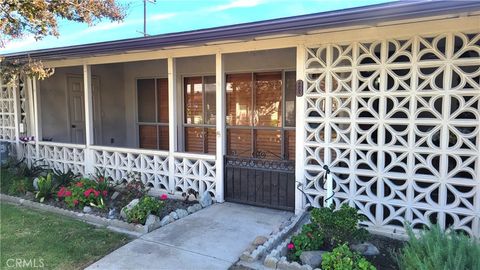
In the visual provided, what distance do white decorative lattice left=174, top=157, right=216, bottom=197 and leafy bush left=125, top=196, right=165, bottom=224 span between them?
37.6 inches

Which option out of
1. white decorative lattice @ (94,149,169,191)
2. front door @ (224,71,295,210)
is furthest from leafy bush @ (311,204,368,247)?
white decorative lattice @ (94,149,169,191)

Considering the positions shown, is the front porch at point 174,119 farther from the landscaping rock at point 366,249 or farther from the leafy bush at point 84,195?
the landscaping rock at point 366,249

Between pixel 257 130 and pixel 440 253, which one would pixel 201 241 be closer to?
pixel 440 253

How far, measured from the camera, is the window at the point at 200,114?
26.0 ft

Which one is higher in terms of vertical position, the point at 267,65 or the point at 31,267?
the point at 267,65

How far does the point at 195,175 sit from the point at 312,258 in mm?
2878

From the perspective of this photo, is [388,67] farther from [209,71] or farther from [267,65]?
[209,71]

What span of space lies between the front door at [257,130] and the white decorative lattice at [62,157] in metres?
3.27

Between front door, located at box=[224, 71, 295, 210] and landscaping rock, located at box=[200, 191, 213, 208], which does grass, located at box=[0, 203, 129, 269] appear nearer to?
landscaping rock, located at box=[200, 191, 213, 208]

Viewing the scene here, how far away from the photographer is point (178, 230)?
447 cm

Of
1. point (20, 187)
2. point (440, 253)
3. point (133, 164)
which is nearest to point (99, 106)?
point (20, 187)

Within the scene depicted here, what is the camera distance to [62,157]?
24.5 ft

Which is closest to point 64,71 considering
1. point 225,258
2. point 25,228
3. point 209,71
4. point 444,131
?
point 209,71

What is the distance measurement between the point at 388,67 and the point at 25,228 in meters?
5.39
